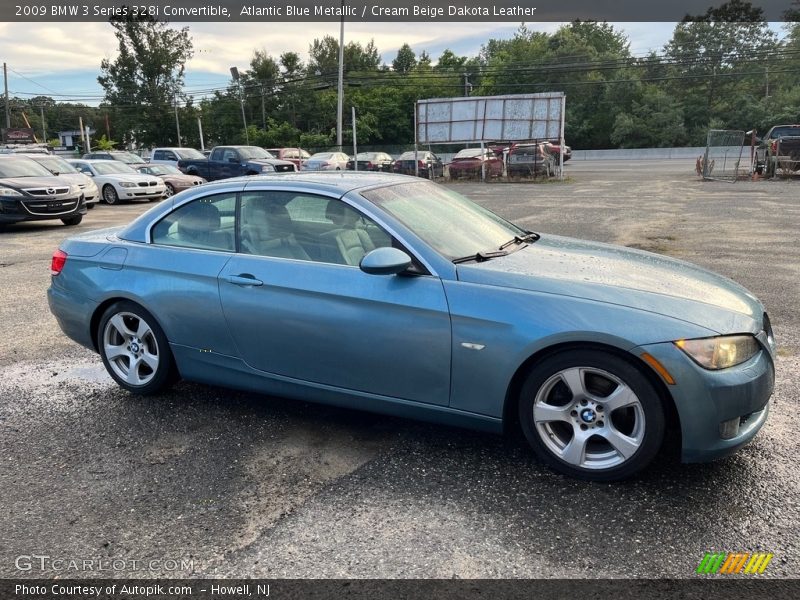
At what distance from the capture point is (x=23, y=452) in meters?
3.59

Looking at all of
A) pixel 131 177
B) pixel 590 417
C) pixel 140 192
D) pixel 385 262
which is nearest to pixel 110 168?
pixel 131 177

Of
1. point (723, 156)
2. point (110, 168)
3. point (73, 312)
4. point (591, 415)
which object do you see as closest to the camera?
point (591, 415)

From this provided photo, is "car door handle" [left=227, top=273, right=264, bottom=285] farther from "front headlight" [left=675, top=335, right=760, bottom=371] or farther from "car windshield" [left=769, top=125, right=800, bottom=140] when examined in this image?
"car windshield" [left=769, top=125, right=800, bottom=140]

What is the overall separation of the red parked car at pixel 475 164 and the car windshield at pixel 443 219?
2356 centimetres

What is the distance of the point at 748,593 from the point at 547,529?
777mm

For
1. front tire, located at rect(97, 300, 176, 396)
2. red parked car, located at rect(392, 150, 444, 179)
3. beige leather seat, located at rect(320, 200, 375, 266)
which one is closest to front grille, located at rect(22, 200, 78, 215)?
front tire, located at rect(97, 300, 176, 396)

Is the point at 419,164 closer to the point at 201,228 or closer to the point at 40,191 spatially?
the point at 40,191

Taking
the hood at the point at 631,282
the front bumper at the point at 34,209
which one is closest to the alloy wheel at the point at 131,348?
the hood at the point at 631,282

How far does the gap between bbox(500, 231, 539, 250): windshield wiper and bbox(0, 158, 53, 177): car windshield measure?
13.2m

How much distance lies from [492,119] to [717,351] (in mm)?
24133

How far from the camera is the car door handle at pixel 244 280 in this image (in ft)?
12.1

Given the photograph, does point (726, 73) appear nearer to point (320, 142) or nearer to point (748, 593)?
point (320, 142)

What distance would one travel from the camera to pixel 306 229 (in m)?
3.80

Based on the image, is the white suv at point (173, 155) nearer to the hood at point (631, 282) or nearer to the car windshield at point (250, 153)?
the car windshield at point (250, 153)
